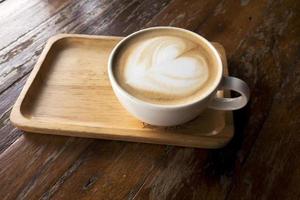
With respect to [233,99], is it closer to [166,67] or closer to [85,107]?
[166,67]

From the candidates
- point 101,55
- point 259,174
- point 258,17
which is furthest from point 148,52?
point 258,17

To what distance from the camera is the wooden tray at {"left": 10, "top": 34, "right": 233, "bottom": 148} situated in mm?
475

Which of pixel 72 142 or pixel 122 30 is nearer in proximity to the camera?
pixel 72 142

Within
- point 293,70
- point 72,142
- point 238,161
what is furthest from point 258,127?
point 72,142

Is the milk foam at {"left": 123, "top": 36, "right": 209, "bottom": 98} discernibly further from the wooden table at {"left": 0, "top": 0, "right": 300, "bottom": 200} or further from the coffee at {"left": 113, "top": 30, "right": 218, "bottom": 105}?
the wooden table at {"left": 0, "top": 0, "right": 300, "bottom": 200}

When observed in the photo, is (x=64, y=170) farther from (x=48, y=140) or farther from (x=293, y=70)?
(x=293, y=70)

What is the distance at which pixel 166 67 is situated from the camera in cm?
47

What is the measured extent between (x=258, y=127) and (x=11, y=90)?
0.44 meters

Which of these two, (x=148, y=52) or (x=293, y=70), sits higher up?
(x=148, y=52)

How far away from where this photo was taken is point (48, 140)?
481 mm

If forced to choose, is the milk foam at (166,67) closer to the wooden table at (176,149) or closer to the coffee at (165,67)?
the coffee at (165,67)

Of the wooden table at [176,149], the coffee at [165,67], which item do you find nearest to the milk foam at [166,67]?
the coffee at [165,67]

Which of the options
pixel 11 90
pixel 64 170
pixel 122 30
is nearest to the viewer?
pixel 64 170

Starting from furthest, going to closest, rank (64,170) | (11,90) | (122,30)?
(122,30) → (11,90) → (64,170)
